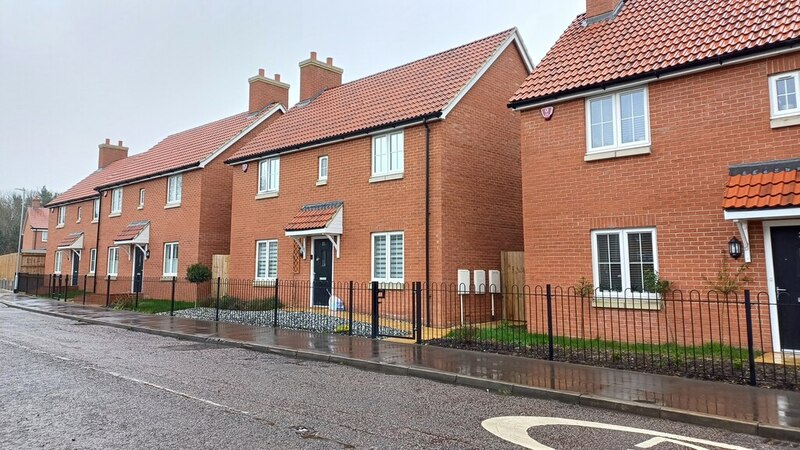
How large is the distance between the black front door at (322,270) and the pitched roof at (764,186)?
1143 cm

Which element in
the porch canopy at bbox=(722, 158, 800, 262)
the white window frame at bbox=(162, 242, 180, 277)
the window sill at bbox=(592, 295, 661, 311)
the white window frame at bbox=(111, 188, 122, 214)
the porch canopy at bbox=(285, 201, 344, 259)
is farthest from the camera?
the white window frame at bbox=(111, 188, 122, 214)

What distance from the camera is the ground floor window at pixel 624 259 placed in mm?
10602

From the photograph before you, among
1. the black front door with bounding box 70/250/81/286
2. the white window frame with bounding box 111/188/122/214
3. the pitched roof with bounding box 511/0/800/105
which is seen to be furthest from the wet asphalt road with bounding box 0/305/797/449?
the black front door with bounding box 70/250/81/286

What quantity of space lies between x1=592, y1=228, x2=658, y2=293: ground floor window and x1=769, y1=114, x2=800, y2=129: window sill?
277 cm

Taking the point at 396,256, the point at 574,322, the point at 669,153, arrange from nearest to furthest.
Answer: the point at 669,153
the point at 574,322
the point at 396,256

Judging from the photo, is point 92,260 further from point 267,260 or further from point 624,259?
point 624,259

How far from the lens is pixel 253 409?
249 inches

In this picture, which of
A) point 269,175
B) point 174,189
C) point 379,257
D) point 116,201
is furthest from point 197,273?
point 116,201

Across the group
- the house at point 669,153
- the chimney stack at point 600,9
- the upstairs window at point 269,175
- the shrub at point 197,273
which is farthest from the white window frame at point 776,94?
the shrub at point 197,273

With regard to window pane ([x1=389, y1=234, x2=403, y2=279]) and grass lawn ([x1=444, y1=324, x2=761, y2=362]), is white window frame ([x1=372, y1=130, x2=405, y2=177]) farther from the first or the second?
grass lawn ([x1=444, y1=324, x2=761, y2=362])

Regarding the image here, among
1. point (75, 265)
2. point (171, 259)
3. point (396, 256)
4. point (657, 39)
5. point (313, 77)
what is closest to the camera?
point (657, 39)

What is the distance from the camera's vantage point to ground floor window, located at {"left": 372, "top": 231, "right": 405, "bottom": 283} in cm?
1502

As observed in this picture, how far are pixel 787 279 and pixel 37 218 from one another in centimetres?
7026

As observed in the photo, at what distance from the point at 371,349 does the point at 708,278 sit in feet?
21.8
